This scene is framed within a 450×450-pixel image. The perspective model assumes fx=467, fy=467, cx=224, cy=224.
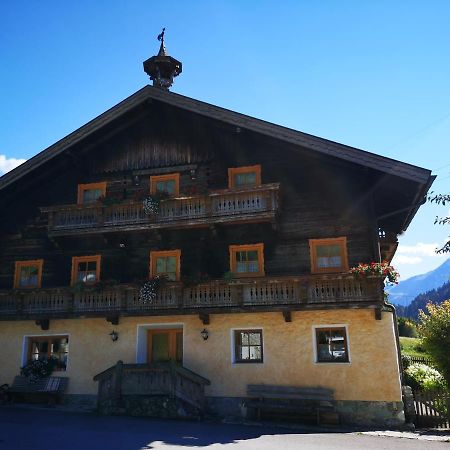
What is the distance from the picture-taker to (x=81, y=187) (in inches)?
809

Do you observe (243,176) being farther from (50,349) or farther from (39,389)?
(39,389)

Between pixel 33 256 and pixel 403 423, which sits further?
pixel 33 256

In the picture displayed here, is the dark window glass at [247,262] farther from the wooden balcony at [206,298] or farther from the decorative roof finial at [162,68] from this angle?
the decorative roof finial at [162,68]

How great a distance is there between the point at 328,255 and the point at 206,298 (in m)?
Result: 4.66

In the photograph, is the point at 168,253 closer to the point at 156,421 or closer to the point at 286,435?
the point at 156,421

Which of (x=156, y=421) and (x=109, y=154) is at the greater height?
(x=109, y=154)

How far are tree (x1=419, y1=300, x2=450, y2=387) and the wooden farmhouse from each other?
1346mm

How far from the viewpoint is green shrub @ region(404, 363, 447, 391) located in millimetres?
17312

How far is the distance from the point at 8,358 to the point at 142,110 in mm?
11655

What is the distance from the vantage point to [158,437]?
11578 millimetres

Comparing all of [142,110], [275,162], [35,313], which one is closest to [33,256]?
[35,313]

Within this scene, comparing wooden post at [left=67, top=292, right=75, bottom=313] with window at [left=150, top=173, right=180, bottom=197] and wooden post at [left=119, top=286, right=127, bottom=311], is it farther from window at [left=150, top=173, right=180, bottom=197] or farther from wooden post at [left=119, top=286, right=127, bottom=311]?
window at [left=150, top=173, right=180, bottom=197]

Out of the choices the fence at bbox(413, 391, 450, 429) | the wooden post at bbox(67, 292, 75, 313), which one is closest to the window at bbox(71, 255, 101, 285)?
the wooden post at bbox(67, 292, 75, 313)

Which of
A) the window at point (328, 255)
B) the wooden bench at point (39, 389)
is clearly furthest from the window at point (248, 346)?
the wooden bench at point (39, 389)
